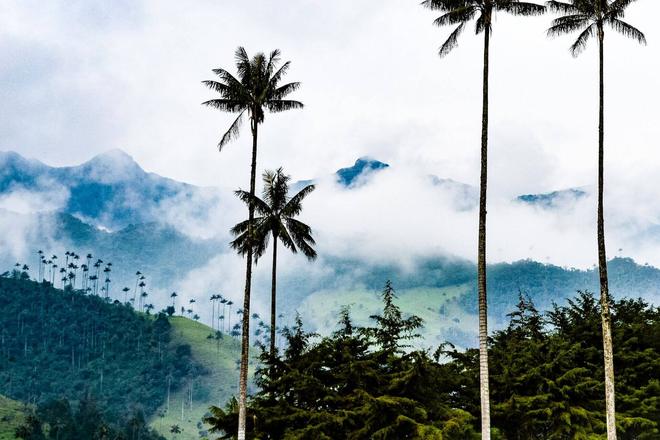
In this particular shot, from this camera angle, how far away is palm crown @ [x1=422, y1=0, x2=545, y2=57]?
34.0 m

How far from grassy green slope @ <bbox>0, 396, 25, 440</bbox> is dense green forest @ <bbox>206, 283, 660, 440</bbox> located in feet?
414

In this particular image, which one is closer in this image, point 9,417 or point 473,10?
point 473,10

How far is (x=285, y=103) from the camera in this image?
42.5 metres

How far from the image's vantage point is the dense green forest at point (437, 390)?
3703cm

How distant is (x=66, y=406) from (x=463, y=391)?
15405 centimetres

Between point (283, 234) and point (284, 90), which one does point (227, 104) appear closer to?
point (284, 90)

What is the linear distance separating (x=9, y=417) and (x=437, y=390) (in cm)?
14767

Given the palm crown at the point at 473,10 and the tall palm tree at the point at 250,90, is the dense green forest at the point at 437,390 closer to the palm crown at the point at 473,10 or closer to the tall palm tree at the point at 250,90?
the tall palm tree at the point at 250,90

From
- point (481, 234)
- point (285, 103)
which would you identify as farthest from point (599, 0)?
point (285, 103)

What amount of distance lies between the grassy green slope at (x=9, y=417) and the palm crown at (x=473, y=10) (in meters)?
143

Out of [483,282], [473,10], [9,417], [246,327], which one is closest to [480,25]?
[473,10]

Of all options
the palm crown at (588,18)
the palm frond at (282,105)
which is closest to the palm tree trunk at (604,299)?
the palm crown at (588,18)

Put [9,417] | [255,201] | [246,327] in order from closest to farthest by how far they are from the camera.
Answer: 1. [246,327]
2. [255,201]
3. [9,417]

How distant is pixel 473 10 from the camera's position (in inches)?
1355
